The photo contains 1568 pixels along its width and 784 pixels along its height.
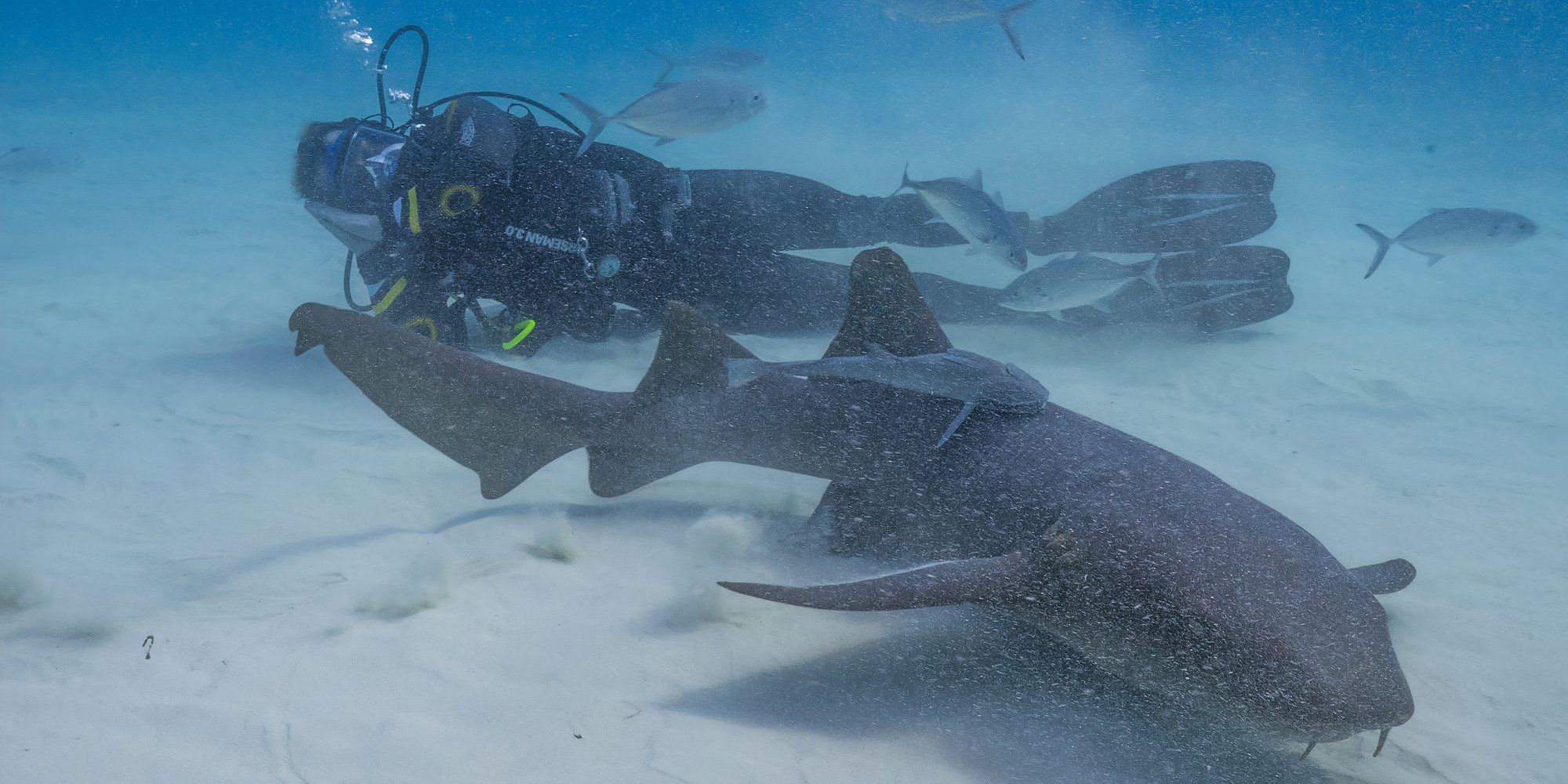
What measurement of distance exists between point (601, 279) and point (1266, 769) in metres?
4.57

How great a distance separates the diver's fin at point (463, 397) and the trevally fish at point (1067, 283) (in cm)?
366

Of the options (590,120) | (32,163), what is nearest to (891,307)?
(590,120)

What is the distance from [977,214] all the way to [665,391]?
10.6 ft

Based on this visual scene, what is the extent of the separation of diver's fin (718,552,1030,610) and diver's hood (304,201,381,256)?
4318 millimetres

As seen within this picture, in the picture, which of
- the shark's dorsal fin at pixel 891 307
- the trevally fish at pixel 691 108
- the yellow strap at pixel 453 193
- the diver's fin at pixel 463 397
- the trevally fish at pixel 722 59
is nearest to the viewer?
the shark's dorsal fin at pixel 891 307

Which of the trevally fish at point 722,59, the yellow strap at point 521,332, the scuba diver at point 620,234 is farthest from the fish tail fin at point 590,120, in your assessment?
the trevally fish at point 722,59

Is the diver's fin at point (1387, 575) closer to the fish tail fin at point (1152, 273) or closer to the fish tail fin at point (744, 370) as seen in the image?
the fish tail fin at point (744, 370)

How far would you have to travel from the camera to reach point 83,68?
34750 mm

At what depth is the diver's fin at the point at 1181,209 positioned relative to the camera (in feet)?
22.6

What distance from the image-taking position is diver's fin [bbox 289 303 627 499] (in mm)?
3229

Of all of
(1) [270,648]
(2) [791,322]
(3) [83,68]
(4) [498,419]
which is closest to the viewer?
(1) [270,648]

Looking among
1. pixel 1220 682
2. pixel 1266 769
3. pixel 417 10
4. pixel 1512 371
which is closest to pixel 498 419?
pixel 1220 682

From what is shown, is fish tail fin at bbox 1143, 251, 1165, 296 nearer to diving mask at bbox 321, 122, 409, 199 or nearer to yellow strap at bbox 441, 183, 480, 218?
yellow strap at bbox 441, 183, 480, 218

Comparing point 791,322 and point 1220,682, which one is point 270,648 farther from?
Answer: point 791,322
